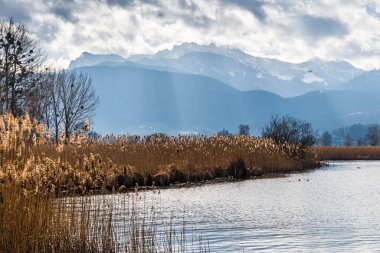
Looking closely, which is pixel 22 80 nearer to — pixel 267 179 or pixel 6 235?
pixel 267 179

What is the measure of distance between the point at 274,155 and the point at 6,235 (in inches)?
1079

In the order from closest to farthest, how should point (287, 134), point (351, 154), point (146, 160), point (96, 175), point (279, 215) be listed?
point (279, 215) < point (96, 175) < point (146, 160) < point (287, 134) < point (351, 154)

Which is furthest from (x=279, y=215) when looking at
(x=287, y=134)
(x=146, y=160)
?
(x=287, y=134)

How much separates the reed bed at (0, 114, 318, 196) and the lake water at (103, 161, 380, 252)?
1.85 m

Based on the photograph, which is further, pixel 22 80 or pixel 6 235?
pixel 22 80

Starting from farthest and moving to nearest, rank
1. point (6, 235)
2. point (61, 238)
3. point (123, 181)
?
point (123, 181) < point (61, 238) < point (6, 235)

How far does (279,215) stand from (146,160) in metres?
10.3

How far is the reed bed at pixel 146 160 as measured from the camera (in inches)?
749

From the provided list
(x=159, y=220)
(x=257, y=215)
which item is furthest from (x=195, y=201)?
(x=159, y=220)

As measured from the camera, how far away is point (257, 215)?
15992 millimetres

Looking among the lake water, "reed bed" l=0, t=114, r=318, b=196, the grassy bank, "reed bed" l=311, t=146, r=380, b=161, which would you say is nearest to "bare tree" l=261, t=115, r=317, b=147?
the grassy bank

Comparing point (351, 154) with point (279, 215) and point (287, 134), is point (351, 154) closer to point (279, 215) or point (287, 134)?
point (287, 134)

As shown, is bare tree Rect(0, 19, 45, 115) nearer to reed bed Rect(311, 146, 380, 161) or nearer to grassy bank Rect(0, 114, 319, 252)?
grassy bank Rect(0, 114, 319, 252)

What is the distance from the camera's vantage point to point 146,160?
25.4 meters
